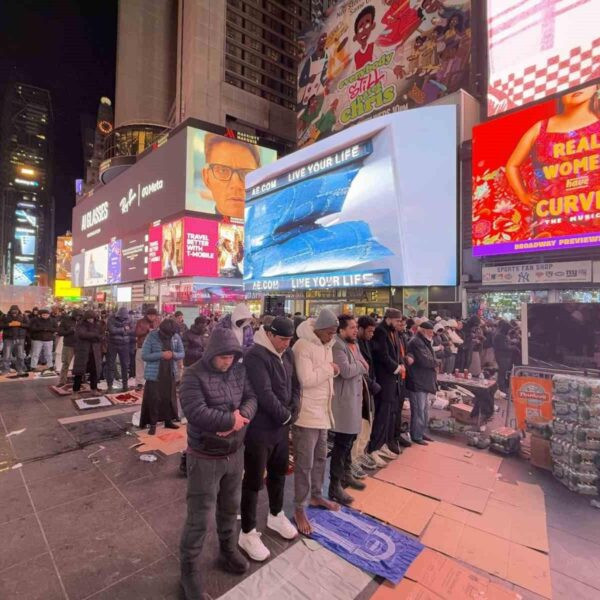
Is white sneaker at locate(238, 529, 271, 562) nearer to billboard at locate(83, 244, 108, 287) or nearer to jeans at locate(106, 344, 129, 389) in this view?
jeans at locate(106, 344, 129, 389)

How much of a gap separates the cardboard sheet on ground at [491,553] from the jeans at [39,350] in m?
12.1

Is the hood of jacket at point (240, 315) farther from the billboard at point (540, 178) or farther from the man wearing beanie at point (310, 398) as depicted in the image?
the billboard at point (540, 178)

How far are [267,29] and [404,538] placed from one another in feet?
192

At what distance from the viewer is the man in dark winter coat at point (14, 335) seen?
10233 millimetres

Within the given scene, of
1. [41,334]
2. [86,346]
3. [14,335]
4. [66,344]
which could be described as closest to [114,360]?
[86,346]

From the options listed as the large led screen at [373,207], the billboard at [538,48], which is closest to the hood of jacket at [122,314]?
the large led screen at [373,207]

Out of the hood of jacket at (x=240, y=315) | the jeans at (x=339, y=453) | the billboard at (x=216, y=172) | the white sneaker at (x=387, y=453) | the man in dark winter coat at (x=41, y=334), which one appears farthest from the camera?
the billboard at (x=216, y=172)

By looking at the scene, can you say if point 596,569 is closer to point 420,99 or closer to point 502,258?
point 502,258

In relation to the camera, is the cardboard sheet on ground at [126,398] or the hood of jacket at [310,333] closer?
the hood of jacket at [310,333]

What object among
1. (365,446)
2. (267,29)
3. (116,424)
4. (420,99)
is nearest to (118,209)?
(267,29)

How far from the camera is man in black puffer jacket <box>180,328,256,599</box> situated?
92.2 inches

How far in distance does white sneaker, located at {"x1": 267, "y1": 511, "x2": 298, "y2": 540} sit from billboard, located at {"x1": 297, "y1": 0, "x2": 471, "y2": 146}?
2346 centimetres

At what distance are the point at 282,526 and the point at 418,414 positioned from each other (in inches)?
131

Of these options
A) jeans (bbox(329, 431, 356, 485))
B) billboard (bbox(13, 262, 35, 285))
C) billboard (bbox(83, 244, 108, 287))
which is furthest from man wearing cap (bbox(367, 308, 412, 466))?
billboard (bbox(13, 262, 35, 285))
